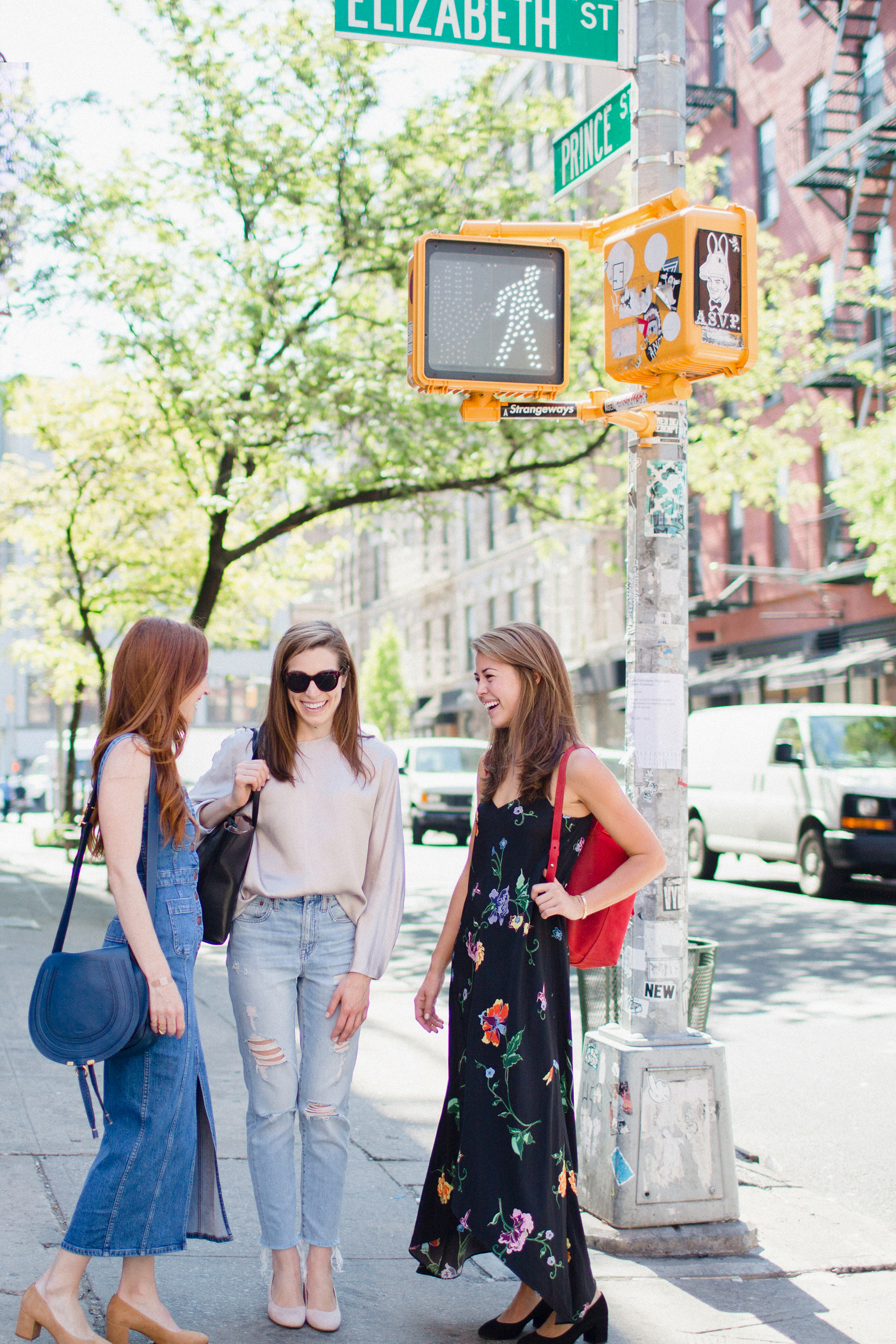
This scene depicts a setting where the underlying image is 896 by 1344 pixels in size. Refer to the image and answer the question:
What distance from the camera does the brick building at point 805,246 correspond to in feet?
87.0

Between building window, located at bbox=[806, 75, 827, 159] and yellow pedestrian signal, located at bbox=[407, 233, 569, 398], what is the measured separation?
2612 cm

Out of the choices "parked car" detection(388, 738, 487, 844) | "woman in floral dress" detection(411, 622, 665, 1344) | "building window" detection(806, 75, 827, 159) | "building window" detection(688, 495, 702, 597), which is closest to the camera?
"woman in floral dress" detection(411, 622, 665, 1344)

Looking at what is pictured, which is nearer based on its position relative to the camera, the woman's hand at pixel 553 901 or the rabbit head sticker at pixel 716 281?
the woman's hand at pixel 553 901

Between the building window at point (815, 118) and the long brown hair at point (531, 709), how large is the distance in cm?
2746

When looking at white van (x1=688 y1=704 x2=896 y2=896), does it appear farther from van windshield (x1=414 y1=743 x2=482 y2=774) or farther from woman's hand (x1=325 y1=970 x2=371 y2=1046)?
woman's hand (x1=325 y1=970 x2=371 y2=1046)

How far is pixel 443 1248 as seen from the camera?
11.9 ft

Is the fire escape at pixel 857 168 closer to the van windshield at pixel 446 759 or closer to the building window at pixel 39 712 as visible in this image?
the van windshield at pixel 446 759

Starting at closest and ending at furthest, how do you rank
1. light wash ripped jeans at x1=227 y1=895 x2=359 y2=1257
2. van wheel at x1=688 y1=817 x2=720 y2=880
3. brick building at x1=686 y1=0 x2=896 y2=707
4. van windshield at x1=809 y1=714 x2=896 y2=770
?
1. light wash ripped jeans at x1=227 y1=895 x2=359 y2=1257
2. van windshield at x1=809 y1=714 x2=896 y2=770
3. van wheel at x1=688 y1=817 x2=720 y2=880
4. brick building at x1=686 y1=0 x2=896 y2=707


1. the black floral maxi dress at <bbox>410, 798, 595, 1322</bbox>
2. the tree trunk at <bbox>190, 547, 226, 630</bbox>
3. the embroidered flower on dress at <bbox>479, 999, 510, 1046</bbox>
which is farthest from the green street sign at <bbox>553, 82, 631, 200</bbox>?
the tree trunk at <bbox>190, 547, 226, 630</bbox>

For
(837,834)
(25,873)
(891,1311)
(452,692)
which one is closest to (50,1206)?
(891,1311)

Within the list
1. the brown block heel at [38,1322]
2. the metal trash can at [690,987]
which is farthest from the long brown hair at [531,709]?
the metal trash can at [690,987]

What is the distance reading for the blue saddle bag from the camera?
10.3ft

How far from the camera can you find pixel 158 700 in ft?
11.1

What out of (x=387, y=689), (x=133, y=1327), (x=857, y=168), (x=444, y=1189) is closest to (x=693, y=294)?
(x=444, y=1189)
